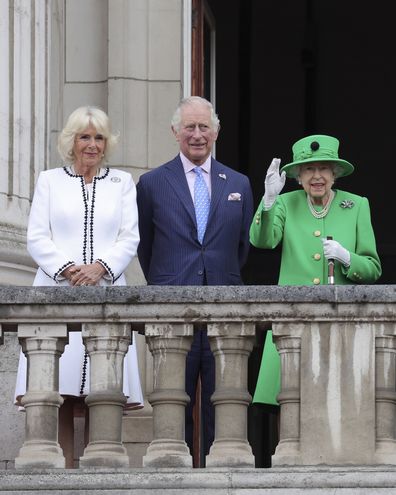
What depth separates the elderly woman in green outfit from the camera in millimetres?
11125

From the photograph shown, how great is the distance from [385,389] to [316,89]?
9637 mm

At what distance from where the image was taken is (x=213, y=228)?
1133cm

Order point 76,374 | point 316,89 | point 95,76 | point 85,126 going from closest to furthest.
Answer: point 76,374, point 85,126, point 95,76, point 316,89

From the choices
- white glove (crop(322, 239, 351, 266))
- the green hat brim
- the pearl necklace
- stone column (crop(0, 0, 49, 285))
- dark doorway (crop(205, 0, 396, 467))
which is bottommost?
white glove (crop(322, 239, 351, 266))

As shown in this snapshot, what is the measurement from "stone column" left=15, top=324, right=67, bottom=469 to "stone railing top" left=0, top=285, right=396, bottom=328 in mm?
192

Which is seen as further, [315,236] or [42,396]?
[315,236]

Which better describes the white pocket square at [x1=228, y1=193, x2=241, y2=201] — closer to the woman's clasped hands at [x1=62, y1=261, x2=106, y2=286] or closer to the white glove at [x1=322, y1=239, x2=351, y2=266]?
the white glove at [x1=322, y1=239, x2=351, y2=266]

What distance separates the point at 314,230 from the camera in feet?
37.4

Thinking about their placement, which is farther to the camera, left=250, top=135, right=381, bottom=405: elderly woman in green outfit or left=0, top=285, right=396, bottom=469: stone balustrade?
left=250, top=135, right=381, bottom=405: elderly woman in green outfit

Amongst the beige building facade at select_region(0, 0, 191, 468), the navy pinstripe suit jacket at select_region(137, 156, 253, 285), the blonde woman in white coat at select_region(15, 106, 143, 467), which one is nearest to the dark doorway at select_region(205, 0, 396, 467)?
the beige building facade at select_region(0, 0, 191, 468)

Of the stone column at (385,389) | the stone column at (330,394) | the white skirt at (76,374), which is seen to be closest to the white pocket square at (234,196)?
the white skirt at (76,374)

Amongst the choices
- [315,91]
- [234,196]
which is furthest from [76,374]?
[315,91]

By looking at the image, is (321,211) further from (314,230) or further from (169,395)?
(169,395)

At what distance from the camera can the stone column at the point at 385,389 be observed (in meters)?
10.5
